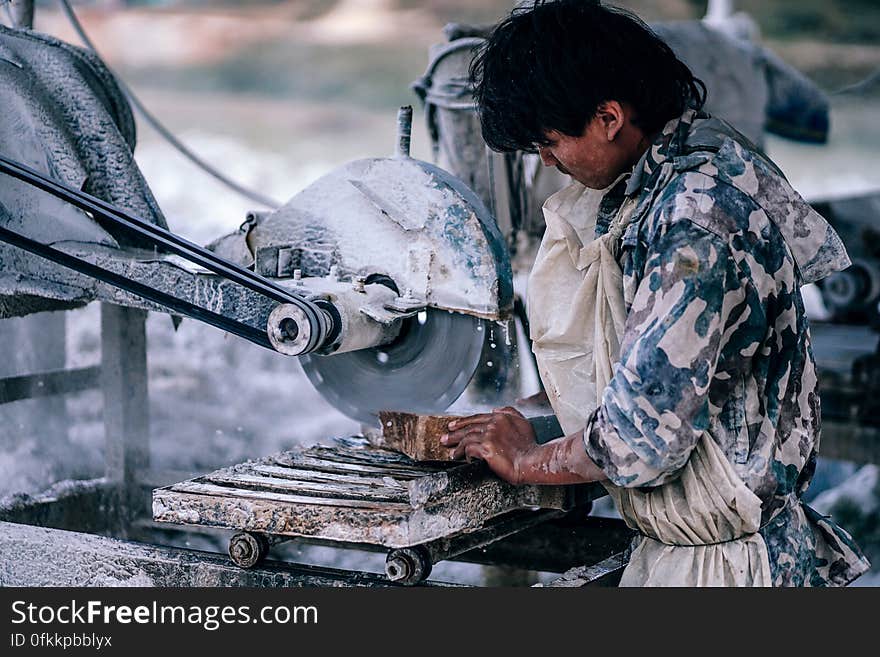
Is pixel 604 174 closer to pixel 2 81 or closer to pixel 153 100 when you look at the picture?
pixel 2 81

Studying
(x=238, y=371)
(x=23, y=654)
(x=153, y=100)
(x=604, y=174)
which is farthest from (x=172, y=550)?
(x=153, y=100)

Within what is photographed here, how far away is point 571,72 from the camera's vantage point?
1514 millimetres

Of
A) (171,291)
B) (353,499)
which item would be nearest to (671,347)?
(353,499)

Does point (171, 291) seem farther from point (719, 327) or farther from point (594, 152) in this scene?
point (719, 327)

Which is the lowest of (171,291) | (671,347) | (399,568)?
(399,568)

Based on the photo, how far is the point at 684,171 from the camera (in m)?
1.48

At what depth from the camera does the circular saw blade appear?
210cm

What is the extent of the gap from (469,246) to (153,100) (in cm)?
531

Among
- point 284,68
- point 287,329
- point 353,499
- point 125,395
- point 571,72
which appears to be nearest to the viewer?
point 571,72

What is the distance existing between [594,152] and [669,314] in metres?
0.31

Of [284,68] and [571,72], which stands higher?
[284,68]

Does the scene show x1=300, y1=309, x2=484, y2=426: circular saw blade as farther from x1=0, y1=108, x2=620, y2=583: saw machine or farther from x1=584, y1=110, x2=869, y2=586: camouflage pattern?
x1=584, y1=110, x2=869, y2=586: camouflage pattern

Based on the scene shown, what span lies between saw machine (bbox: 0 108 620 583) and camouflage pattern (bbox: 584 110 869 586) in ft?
Result: 1.13

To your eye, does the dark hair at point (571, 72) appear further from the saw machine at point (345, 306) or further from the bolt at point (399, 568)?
the bolt at point (399, 568)
